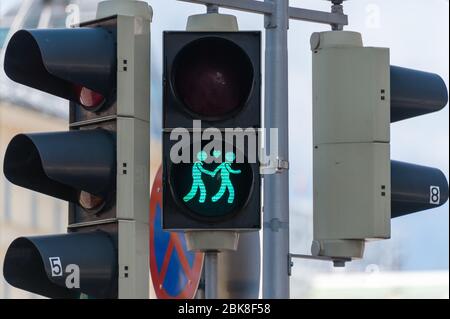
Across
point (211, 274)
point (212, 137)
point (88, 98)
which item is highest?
point (88, 98)

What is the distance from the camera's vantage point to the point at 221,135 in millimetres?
7090

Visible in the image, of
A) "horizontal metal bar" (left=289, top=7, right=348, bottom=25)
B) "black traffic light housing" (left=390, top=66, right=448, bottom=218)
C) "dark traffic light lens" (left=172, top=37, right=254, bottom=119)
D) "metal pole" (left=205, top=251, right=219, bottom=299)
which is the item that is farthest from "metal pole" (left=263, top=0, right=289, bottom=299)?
"dark traffic light lens" (left=172, top=37, right=254, bottom=119)

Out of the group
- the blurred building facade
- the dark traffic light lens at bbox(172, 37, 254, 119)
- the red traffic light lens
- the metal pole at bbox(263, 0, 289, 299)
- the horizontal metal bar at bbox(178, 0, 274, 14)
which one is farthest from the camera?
the blurred building facade

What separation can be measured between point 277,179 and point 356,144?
1.44ft

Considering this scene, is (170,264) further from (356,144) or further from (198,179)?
(198,179)

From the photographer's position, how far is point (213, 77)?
23.8 ft

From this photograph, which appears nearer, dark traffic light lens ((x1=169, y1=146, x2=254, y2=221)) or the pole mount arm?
dark traffic light lens ((x1=169, y1=146, x2=254, y2=221))

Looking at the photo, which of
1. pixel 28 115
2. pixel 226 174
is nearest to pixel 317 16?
pixel 226 174

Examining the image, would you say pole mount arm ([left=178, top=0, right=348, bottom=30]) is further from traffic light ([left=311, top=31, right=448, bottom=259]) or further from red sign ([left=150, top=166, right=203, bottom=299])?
red sign ([left=150, top=166, right=203, bottom=299])

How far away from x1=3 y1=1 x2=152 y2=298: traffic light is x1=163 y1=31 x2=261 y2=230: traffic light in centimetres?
20

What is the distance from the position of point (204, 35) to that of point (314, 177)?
4.57 ft

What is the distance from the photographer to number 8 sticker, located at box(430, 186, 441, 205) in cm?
851
